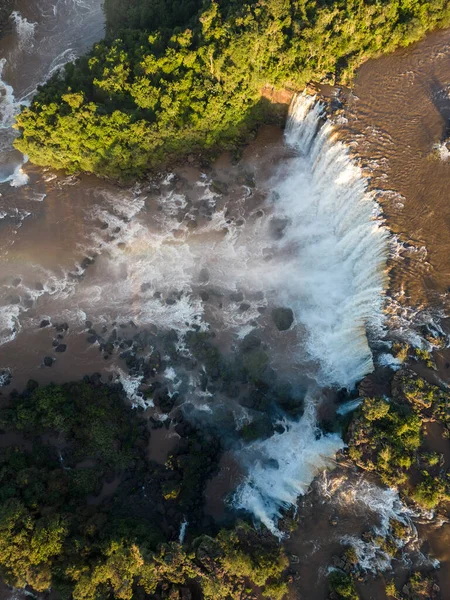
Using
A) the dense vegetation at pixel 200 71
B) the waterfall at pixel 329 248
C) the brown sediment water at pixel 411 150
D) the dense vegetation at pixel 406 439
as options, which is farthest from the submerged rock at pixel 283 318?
the dense vegetation at pixel 200 71

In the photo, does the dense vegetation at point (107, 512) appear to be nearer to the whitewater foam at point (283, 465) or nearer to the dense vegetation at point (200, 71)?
the whitewater foam at point (283, 465)

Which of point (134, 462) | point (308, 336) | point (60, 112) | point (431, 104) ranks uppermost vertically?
point (431, 104)

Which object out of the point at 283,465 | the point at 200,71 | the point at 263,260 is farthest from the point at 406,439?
the point at 200,71

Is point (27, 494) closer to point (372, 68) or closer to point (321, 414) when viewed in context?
point (321, 414)

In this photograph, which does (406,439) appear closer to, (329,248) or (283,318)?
(283,318)

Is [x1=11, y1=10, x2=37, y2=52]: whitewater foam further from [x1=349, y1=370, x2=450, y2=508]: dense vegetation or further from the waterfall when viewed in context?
[x1=349, y1=370, x2=450, y2=508]: dense vegetation

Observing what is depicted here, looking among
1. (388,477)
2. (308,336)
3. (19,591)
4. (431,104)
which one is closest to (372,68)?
(431,104)

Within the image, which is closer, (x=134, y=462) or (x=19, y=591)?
(x=19, y=591)

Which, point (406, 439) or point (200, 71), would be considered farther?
point (200, 71)
